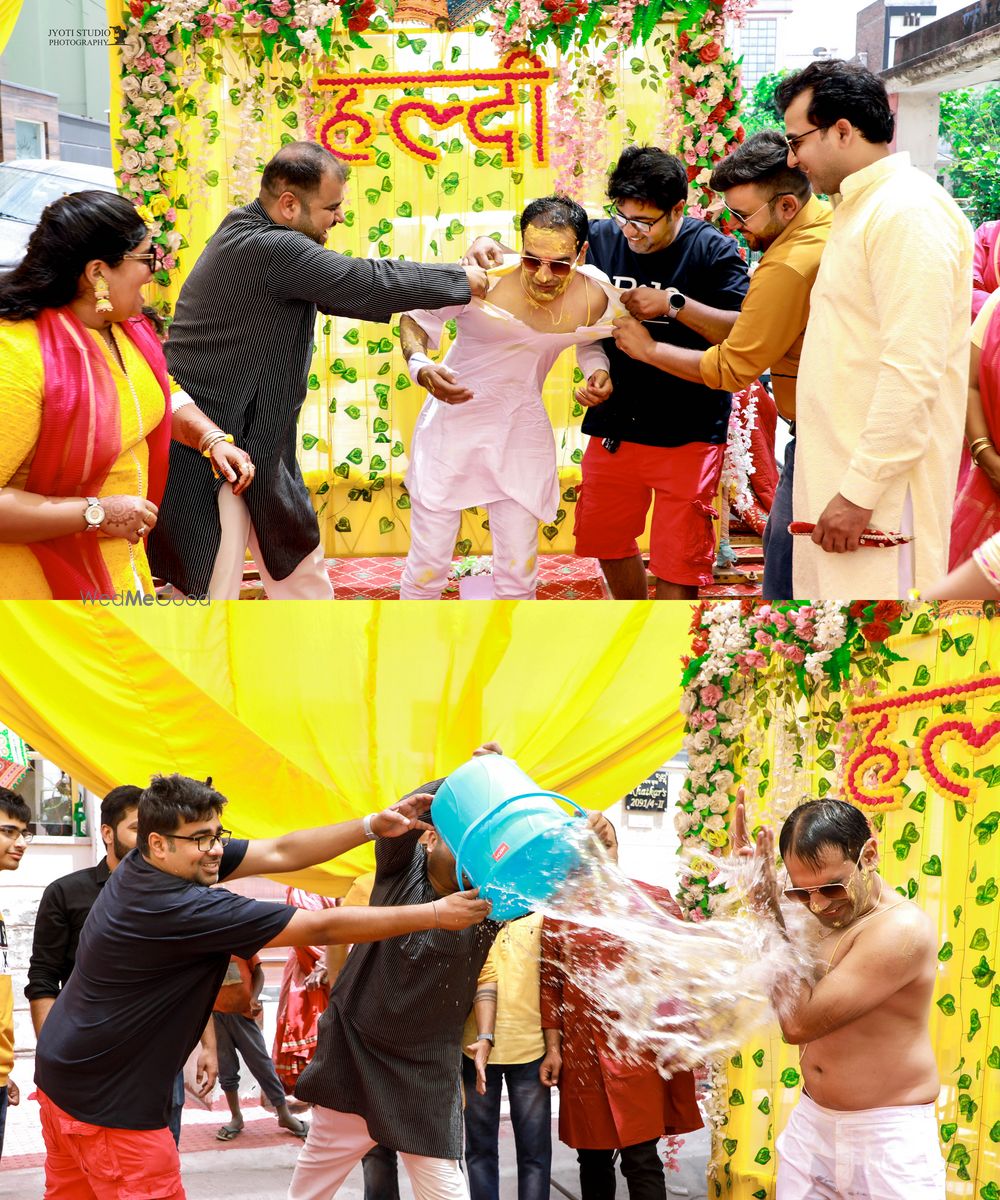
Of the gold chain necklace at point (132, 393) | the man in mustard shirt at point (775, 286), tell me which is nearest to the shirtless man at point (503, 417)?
the man in mustard shirt at point (775, 286)

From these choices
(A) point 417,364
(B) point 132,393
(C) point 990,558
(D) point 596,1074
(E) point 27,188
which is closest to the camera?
(C) point 990,558

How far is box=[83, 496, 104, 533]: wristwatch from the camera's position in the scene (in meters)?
2.68

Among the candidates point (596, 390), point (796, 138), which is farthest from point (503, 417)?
point (796, 138)

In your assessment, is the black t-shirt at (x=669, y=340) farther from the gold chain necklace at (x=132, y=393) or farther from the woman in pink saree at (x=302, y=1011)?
the woman in pink saree at (x=302, y=1011)

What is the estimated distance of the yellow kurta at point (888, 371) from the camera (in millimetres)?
2580

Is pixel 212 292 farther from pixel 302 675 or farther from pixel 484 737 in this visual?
pixel 484 737

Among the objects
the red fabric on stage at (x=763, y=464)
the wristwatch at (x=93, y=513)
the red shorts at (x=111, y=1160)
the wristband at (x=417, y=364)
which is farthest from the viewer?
the red fabric on stage at (x=763, y=464)

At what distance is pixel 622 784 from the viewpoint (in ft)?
12.1

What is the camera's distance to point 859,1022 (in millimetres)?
2842

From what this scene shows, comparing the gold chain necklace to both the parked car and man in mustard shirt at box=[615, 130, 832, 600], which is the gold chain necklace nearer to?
man in mustard shirt at box=[615, 130, 832, 600]

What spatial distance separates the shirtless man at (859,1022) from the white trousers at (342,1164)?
30.6 inches

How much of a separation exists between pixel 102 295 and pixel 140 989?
1369 mm

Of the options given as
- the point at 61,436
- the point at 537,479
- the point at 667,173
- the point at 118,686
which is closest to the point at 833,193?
the point at 667,173

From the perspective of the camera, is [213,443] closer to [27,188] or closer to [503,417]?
[503,417]
